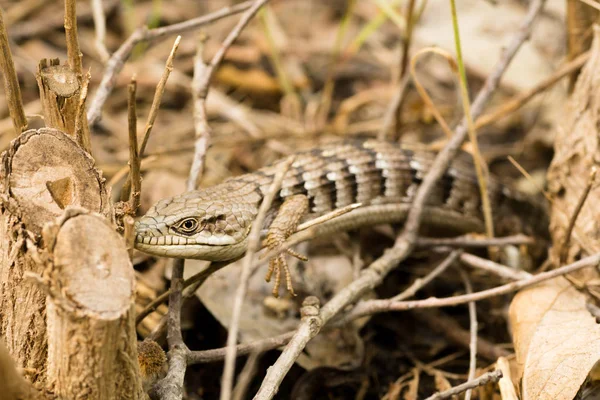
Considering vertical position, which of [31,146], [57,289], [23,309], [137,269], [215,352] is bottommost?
[137,269]

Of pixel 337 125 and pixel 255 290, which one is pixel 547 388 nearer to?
pixel 255 290

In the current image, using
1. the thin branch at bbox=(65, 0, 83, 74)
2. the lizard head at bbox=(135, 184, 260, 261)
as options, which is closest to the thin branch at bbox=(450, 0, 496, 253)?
the lizard head at bbox=(135, 184, 260, 261)

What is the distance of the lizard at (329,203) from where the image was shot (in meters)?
3.02

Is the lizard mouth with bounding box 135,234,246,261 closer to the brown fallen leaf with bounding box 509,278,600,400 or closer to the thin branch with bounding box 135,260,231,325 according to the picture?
the thin branch with bounding box 135,260,231,325

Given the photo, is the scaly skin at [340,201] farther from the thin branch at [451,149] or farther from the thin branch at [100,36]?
the thin branch at [100,36]

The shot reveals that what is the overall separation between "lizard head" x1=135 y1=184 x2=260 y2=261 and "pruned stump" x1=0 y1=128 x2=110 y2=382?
59cm

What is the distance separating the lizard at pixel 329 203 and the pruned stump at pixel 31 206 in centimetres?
59

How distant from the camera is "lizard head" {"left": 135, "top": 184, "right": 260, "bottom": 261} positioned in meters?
2.89

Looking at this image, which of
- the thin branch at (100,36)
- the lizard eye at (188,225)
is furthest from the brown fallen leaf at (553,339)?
Answer: the thin branch at (100,36)

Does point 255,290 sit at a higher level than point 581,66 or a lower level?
lower

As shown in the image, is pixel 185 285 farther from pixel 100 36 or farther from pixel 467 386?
pixel 100 36

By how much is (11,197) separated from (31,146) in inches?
8.3

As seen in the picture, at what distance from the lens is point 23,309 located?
7.39 feet

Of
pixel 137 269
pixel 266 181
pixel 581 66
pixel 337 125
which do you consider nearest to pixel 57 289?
pixel 266 181
